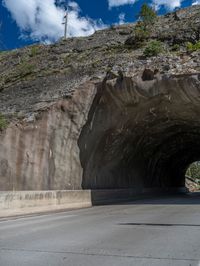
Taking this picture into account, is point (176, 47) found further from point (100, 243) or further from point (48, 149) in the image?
point (100, 243)

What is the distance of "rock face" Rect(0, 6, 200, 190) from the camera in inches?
734

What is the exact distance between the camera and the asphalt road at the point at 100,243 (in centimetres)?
608

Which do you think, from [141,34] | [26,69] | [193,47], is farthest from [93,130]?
[26,69]

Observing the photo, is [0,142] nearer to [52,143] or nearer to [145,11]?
[52,143]

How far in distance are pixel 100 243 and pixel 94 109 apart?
13359mm

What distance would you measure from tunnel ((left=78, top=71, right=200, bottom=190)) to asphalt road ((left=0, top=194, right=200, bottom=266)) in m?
9.63

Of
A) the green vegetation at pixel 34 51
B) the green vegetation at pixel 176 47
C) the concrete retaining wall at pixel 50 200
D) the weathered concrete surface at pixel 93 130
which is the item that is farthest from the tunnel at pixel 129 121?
the green vegetation at pixel 34 51

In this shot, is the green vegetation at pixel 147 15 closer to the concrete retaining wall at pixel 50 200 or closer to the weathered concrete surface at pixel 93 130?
the weathered concrete surface at pixel 93 130

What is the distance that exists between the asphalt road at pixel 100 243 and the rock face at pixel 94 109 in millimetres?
7629

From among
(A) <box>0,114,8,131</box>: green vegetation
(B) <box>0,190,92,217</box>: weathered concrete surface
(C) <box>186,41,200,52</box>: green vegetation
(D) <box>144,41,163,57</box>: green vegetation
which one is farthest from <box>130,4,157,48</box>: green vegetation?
(B) <box>0,190,92,217</box>: weathered concrete surface

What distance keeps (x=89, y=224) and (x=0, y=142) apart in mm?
8543

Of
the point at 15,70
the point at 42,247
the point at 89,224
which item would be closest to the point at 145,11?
the point at 15,70

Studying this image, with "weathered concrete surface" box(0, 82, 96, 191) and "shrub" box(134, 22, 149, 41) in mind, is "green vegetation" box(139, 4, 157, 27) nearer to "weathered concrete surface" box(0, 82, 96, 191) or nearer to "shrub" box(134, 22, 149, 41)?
"shrub" box(134, 22, 149, 41)

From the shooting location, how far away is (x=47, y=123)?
63.4ft
